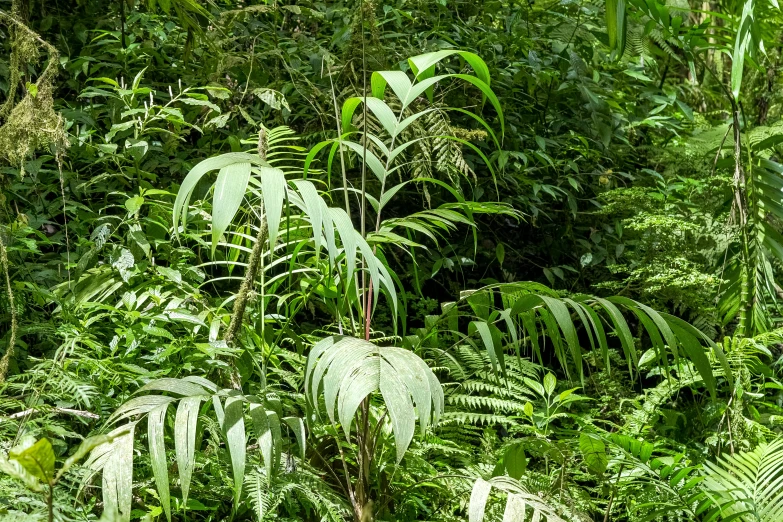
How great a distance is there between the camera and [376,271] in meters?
1.65

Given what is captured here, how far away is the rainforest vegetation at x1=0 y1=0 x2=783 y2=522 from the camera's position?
1.76 metres

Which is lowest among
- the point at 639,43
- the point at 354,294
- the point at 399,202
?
the point at 399,202

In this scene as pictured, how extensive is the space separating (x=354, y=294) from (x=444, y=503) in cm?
67

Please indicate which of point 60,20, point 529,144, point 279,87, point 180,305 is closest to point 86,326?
point 180,305

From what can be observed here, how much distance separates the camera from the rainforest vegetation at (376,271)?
1.76m

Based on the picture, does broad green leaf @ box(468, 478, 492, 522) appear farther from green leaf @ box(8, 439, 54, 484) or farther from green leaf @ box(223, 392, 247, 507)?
green leaf @ box(8, 439, 54, 484)

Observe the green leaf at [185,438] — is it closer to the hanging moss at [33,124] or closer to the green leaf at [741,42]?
A: the hanging moss at [33,124]

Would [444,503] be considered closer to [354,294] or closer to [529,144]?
[354,294]

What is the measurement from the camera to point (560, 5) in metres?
4.22

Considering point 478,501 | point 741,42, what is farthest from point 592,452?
point 741,42

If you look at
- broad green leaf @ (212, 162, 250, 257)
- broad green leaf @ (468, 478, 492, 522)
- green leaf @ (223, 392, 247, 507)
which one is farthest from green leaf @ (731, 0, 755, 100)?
green leaf @ (223, 392, 247, 507)

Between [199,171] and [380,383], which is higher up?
[199,171]

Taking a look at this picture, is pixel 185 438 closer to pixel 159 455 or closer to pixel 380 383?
pixel 159 455

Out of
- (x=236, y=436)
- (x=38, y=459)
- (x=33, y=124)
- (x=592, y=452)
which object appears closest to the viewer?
(x=38, y=459)
